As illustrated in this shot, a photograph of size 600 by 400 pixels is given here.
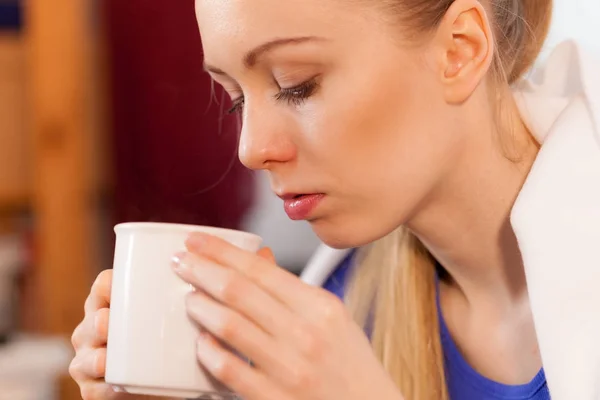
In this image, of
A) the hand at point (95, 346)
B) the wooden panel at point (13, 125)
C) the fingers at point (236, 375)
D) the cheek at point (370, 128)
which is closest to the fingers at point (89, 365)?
the hand at point (95, 346)

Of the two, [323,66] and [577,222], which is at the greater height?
[323,66]

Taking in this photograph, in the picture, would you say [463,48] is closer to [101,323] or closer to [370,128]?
[370,128]

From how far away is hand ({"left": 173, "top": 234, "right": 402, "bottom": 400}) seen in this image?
652 mm

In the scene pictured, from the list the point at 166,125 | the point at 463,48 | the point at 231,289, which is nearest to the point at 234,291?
the point at 231,289

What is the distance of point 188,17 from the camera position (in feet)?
6.24

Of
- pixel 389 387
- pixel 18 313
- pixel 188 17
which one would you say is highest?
pixel 188 17

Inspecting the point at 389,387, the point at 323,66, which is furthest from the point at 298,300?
the point at 323,66

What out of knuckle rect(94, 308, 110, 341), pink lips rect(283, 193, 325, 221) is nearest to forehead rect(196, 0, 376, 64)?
pink lips rect(283, 193, 325, 221)

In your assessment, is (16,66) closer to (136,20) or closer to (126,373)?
(136,20)

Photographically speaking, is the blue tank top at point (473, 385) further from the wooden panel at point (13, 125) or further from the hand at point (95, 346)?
the wooden panel at point (13, 125)

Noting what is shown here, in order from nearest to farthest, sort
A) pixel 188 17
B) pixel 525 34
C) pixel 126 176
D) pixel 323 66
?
pixel 323 66 → pixel 525 34 → pixel 188 17 → pixel 126 176

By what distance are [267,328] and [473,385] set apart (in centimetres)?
39

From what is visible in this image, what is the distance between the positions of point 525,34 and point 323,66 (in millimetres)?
292

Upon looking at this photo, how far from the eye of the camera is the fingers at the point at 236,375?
66cm
